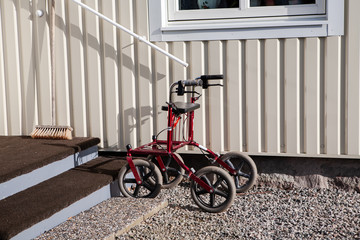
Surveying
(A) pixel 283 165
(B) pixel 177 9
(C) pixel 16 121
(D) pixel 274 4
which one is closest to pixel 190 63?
(B) pixel 177 9

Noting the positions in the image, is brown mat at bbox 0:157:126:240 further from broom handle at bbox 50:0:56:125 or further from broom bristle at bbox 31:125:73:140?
broom handle at bbox 50:0:56:125

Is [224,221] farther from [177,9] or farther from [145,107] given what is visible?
[177,9]

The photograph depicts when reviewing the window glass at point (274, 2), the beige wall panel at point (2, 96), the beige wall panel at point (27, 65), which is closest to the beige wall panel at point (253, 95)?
the window glass at point (274, 2)

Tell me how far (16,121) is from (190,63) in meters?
1.78

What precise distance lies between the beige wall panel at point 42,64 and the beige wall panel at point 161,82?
1030 mm

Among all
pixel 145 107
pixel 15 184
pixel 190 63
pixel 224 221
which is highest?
pixel 190 63

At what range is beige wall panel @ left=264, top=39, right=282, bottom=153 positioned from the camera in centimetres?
513

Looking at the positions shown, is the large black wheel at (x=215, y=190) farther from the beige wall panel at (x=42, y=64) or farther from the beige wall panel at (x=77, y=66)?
the beige wall panel at (x=42, y=64)

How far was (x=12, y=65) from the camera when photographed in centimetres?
570

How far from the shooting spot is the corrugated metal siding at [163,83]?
199 inches

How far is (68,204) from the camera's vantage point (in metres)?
4.19

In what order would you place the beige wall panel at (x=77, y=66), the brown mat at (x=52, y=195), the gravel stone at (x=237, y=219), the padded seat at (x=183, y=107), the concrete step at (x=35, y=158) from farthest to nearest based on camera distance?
1. the beige wall panel at (x=77, y=66)
2. the padded seat at (x=183, y=107)
3. the concrete step at (x=35, y=158)
4. the gravel stone at (x=237, y=219)
5. the brown mat at (x=52, y=195)

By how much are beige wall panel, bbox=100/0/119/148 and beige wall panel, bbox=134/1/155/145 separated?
21cm

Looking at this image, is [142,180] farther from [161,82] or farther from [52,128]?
[52,128]
